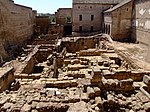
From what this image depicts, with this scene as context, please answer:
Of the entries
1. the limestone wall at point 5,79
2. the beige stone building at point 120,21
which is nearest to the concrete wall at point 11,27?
the limestone wall at point 5,79

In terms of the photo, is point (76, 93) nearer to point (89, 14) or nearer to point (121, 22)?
point (121, 22)

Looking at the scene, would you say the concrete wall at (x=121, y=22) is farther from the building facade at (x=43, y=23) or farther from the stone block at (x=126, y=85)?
the stone block at (x=126, y=85)

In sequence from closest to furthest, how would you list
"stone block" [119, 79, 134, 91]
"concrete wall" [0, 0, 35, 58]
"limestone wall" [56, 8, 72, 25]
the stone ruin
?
the stone ruin < "stone block" [119, 79, 134, 91] < "concrete wall" [0, 0, 35, 58] < "limestone wall" [56, 8, 72, 25]

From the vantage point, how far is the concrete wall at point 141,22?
21.9 meters

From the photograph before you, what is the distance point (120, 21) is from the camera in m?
26.7

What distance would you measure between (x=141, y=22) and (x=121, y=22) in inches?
143

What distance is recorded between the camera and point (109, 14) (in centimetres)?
2733

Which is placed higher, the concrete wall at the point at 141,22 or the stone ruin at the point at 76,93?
the concrete wall at the point at 141,22

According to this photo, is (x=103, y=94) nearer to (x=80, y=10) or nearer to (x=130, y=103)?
(x=130, y=103)

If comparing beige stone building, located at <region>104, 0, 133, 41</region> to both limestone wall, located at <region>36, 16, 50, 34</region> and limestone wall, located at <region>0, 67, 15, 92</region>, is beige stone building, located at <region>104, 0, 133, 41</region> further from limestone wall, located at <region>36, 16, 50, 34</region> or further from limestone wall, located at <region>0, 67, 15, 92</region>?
limestone wall, located at <region>0, 67, 15, 92</region>

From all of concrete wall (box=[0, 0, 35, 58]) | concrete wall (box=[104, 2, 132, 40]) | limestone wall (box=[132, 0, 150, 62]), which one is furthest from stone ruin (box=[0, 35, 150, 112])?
concrete wall (box=[104, 2, 132, 40])

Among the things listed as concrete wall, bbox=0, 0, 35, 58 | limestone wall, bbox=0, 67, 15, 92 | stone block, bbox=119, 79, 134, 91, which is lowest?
stone block, bbox=119, 79, 134, 91

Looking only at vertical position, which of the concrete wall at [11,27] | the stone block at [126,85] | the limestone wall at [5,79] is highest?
the concrete wall at [11,27]

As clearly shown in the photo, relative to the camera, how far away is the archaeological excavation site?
7.41 m
